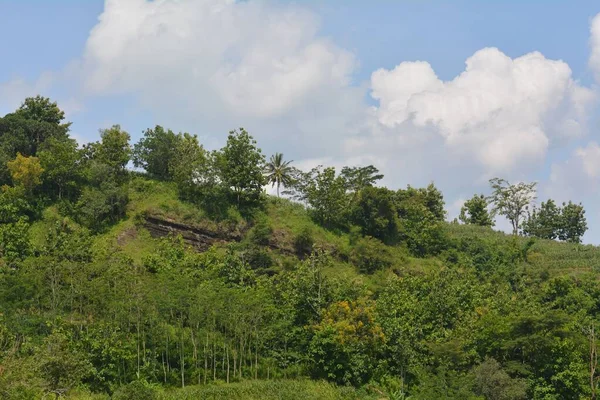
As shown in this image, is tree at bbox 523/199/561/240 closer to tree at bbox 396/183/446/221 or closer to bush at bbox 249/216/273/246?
tree at bbox 396/183/446/221

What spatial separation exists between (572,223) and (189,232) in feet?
164

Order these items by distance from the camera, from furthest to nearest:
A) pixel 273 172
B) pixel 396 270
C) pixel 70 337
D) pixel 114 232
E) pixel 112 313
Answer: pixel 273 172, pixel 396 270, pixel 114 232, pixel 112 313, pixel 70 337

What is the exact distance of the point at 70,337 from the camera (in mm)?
33719

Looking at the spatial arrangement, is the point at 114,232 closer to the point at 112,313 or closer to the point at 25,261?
the point at 25,261

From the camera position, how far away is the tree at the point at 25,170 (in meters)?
47.3

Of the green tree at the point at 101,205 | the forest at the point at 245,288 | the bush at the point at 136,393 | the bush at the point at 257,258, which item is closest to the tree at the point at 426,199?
the forest at the point at 245,288

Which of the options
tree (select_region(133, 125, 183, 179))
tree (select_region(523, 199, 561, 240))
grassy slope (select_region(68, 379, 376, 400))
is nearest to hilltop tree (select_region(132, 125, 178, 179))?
tree (select_region(133, 125, 183, 179))

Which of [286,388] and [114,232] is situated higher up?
[114,232]

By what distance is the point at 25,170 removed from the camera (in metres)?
47.2

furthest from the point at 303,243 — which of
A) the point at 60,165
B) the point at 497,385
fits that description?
the point at 497,385

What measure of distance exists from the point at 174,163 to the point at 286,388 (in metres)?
24.9

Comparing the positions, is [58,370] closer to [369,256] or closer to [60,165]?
[60,165]

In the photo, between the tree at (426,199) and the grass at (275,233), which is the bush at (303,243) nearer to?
the grass at (275,233)

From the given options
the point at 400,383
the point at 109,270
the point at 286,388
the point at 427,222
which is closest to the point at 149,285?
the point at 109,270
